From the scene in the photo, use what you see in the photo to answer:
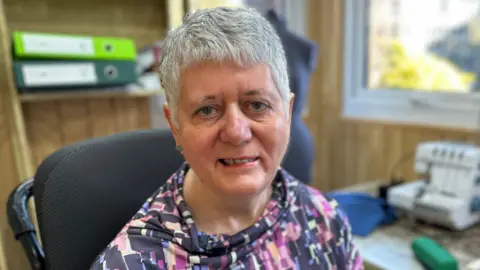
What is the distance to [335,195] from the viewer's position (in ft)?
5.41

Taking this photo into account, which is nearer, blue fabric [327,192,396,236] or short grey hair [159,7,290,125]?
short grey hair [159,7,290,125]

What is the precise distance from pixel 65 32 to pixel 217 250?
124cm

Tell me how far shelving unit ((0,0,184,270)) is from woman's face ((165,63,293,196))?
742 millimetres

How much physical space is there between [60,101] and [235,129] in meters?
1.14

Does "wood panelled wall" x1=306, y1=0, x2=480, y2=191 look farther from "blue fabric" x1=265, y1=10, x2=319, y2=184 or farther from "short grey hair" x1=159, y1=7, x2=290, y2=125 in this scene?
"short grey hair" x1=159, y1=7, x2=290, y2=125

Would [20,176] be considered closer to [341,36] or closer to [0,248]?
[0,248]

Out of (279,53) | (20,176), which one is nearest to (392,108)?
(279,53)

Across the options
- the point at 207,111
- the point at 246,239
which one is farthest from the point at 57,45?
the point at 246,239

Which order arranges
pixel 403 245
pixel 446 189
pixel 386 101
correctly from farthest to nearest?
1. pixel 386 101
2. pixel 446 189
3. pixel 403 245

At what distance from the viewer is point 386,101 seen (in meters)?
2.05

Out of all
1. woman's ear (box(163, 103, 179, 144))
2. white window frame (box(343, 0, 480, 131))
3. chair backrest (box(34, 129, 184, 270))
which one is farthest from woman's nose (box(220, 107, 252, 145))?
white window frame (box(343, 0, 480, 131))

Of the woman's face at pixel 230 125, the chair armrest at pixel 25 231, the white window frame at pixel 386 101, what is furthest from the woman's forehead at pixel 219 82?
the white window frame at pixel 386 101

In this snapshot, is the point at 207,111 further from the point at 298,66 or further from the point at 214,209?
the point at 298,66

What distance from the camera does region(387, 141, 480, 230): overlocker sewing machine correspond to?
132 cm
